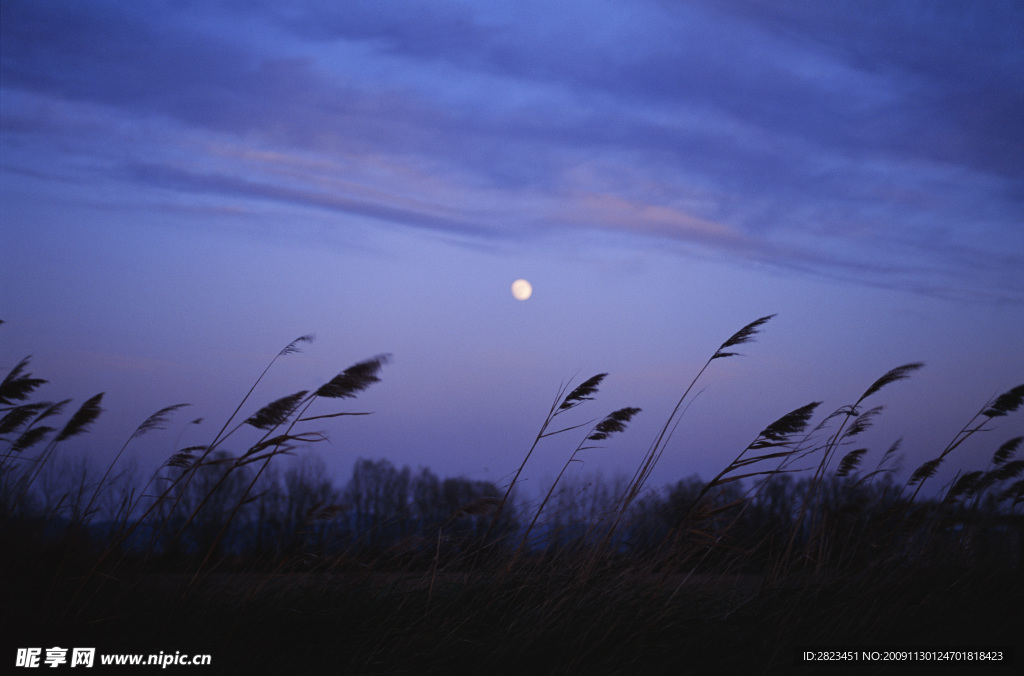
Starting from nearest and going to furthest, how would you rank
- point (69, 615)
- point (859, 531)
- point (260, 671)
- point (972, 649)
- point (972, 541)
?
point (260, 671) < point (69, 615) < point (972, 649) < point (859, 531) < point (972, 541)

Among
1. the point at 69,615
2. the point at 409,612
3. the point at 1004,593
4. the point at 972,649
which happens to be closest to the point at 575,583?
the point at 409,612

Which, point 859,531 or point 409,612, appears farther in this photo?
point 859,531

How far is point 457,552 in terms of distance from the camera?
469 cm

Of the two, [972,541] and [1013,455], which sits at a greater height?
[1013,455]

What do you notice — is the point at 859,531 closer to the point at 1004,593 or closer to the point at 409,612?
the point at 1004,593

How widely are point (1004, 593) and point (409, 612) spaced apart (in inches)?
160

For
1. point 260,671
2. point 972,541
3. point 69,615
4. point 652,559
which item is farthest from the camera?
point 972,541

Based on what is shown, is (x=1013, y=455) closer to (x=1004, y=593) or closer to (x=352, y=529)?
(x=1004, y=593)

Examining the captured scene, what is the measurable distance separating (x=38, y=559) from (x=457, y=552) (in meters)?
2.47

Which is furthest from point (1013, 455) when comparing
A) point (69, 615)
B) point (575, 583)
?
point (69, 615)

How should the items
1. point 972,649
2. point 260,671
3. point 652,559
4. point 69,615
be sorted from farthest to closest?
point 652,559
point 972,649
point 69,615
point 260,671

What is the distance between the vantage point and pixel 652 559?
451cm

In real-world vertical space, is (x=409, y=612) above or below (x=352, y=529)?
below

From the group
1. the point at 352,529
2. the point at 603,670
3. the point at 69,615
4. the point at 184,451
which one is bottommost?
the point at 603,670
